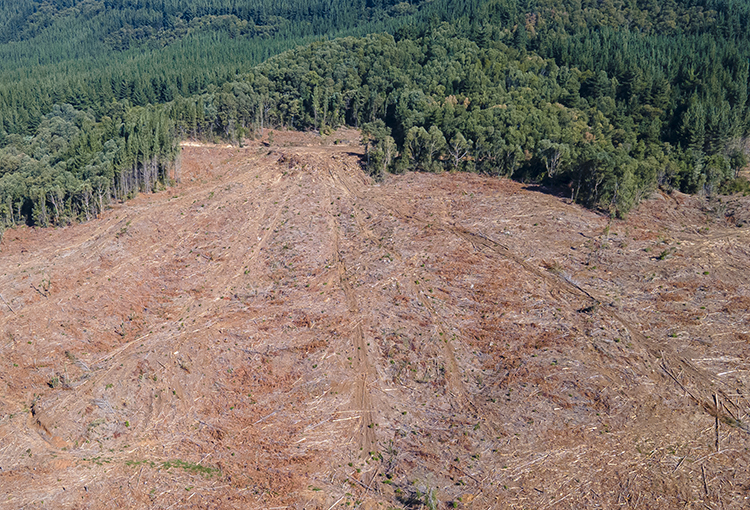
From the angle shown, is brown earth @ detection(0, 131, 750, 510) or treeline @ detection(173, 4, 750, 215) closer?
brown earth @ detection(0, 131, 750, 510)

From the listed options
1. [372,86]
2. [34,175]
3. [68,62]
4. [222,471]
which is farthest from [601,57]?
[68,62]

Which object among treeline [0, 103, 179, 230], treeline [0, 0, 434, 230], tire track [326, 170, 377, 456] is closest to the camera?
tire track [326, 170, 377, 456]

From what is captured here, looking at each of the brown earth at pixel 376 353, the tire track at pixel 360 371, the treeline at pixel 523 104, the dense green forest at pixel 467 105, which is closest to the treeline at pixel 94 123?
the dense green forest at pixel 467 105

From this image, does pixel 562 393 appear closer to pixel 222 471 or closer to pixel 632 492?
pixel 632 492

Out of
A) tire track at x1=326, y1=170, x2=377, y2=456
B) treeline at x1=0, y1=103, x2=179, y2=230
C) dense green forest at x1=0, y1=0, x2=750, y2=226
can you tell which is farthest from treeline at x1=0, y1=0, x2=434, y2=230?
tire track at x1=326, y1=170, x2=377, y2=456

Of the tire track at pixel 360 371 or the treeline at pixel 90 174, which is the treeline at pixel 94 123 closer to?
the treeline at pixel 90 174

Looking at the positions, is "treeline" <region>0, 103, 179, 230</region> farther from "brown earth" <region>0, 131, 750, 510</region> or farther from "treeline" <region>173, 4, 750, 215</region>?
"treeline" <region>173, 4, 750, 215</region>
